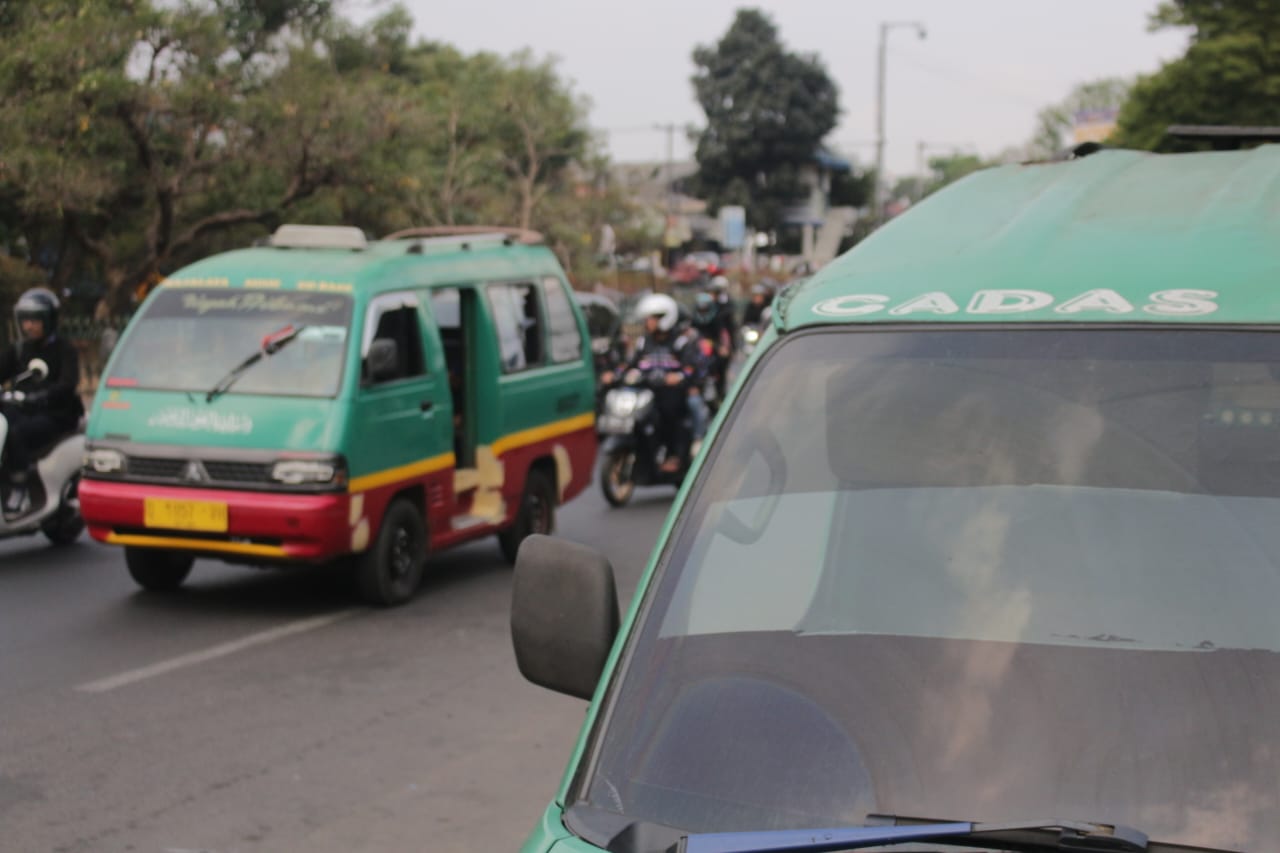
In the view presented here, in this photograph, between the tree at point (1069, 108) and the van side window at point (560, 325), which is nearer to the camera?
the van side window at point (560, 325)

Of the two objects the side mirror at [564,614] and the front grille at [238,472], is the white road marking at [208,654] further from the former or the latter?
the side mirror at [564,614]

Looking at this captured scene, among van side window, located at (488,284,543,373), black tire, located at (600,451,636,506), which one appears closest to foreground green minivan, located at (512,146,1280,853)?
van side window, located at (488,284,543,373)

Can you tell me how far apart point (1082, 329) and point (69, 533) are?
405 inches

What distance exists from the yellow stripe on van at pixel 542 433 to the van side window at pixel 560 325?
451mm

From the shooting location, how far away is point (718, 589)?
9.69ft

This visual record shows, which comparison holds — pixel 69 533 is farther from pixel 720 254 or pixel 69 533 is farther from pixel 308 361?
pixel 720 254

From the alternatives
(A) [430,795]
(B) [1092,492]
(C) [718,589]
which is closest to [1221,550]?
(B) [1092,492]

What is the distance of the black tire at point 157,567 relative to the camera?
10203 mm

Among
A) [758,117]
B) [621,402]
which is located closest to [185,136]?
[621,402]

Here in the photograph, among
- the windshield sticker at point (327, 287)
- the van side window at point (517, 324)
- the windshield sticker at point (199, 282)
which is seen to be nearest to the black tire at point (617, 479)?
the van side window at point (517, 324)

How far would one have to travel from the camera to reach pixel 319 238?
11.0 meters

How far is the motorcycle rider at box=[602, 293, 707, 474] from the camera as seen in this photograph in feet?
51.0

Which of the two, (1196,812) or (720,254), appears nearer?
(1196,812)

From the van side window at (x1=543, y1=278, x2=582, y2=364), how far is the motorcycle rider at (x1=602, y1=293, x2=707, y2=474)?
2.66m
